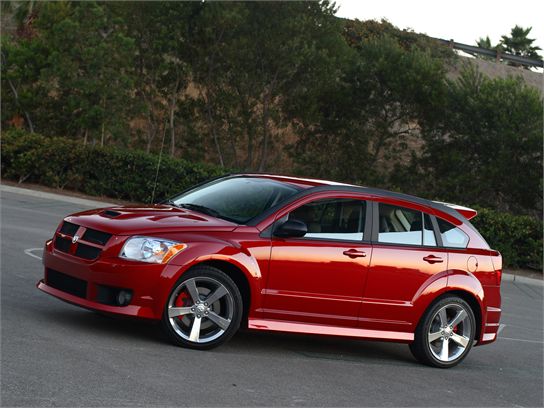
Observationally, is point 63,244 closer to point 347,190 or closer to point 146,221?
point 146,221

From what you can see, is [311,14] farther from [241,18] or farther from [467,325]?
[467,325]

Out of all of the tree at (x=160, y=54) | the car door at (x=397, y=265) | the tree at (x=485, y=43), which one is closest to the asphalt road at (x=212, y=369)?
the car door at (x=397, y=265)

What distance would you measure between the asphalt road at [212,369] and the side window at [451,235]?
121cm

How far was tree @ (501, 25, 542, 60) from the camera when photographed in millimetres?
77375

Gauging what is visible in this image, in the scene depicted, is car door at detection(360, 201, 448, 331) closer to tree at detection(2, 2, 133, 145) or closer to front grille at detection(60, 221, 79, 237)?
front grille at detection(60, 221, 79, 237)

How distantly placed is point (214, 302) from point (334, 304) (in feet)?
3.87

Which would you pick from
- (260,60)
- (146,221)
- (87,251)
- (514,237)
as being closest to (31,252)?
(87,251)

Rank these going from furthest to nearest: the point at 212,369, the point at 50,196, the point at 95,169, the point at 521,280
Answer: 1. the point at 95,169
2. the point at 50,196
3. the point at 521,280
4. the point at 212,369

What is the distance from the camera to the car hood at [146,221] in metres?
7.97

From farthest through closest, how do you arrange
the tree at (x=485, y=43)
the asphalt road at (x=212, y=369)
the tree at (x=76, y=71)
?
the tree at (x=485, y=43)
the tree at (x=76, y=71)
the asphalt road at (x=212, y=369)

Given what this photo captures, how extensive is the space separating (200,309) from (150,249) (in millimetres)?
652

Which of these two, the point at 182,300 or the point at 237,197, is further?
the point at 237,197

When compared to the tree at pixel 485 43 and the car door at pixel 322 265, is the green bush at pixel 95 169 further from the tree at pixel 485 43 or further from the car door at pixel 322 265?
the tree at pixel 485 43

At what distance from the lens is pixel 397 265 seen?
8.95 m
